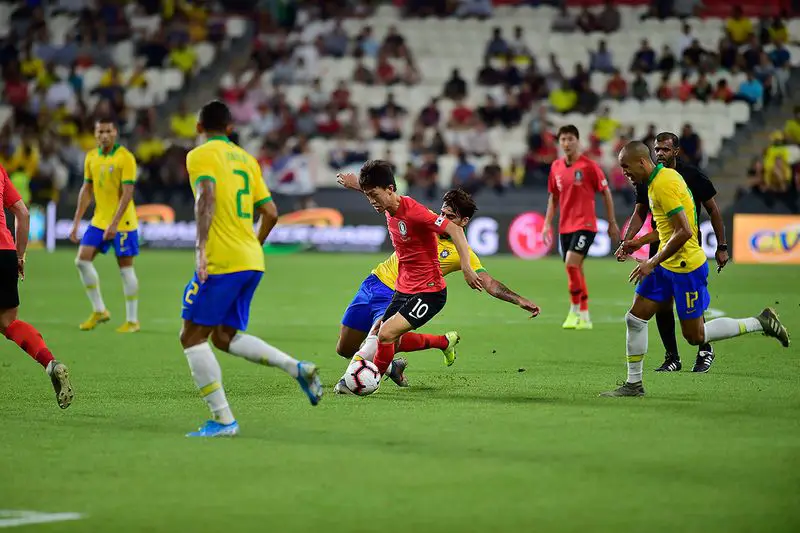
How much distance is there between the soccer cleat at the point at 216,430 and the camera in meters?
7.81

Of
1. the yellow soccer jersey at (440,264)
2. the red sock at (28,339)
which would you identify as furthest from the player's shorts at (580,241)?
the red sock at (28,339)

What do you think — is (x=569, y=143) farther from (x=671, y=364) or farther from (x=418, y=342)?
(x=418, y=342)

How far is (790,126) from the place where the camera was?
29.9m

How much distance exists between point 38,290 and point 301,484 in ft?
49.5

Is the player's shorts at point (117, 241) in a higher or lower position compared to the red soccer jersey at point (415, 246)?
lower

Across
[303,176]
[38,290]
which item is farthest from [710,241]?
[38,290]

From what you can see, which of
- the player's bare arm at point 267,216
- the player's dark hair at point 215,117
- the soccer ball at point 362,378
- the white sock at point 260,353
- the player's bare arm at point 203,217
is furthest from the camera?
the soccer ball at point 362,378

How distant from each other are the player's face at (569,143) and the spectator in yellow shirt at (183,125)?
18.9 metres

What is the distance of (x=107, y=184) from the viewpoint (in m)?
15.5

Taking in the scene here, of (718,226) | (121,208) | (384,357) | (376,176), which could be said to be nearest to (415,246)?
(376,176)

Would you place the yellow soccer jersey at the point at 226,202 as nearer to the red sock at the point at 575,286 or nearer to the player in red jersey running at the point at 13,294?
the player in red jersey running at the point at 13,294

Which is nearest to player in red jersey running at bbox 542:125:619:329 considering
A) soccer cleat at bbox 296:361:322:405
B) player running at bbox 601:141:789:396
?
player running at bbox 601:141:789:396

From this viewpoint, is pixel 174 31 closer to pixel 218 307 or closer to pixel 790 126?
pixel 790 126

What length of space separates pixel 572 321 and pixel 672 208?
6.01m
